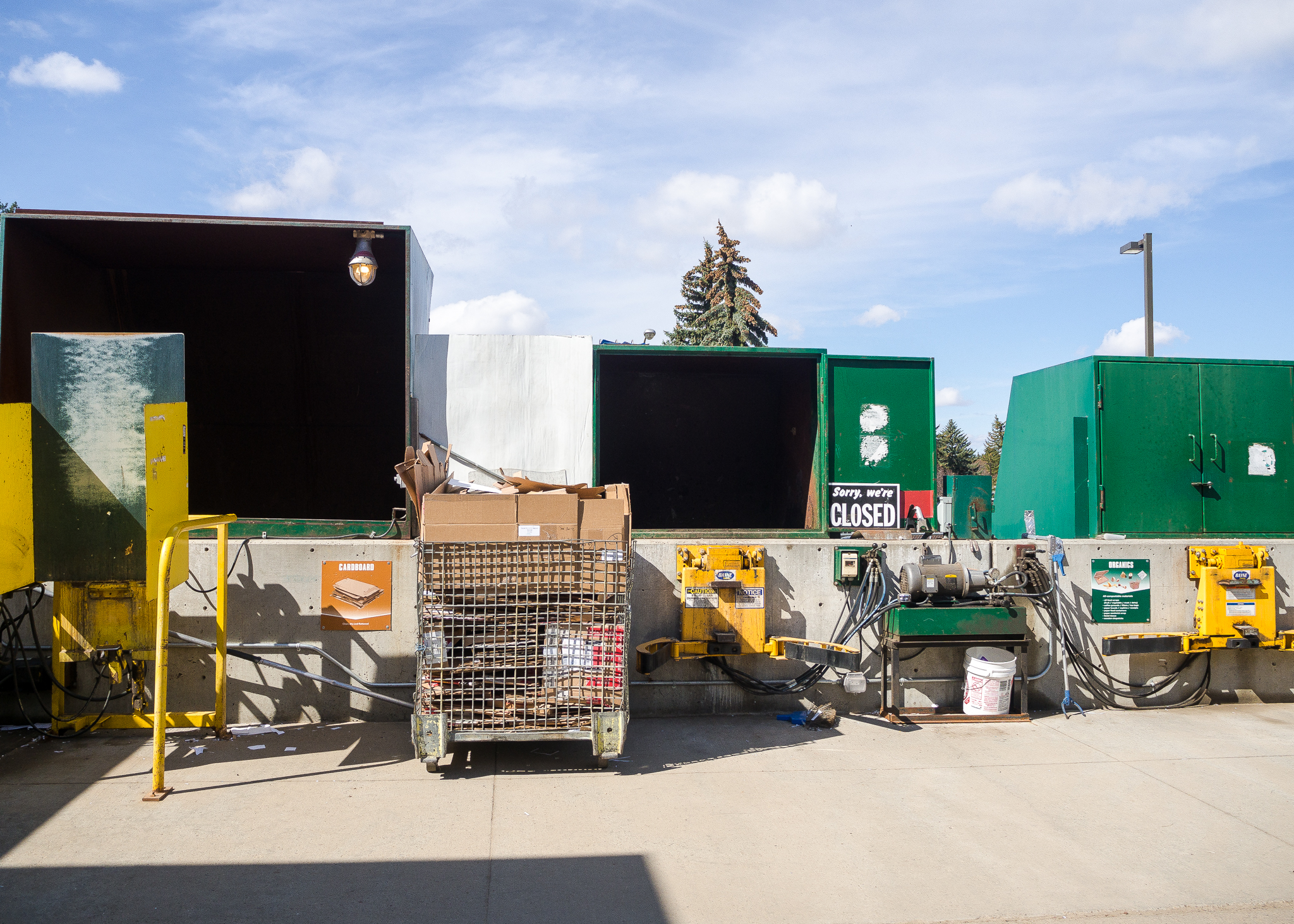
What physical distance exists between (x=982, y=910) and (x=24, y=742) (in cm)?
605

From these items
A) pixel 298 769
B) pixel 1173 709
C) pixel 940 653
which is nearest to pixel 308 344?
pixel 298 769

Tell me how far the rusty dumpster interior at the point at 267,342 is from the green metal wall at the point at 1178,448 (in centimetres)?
638

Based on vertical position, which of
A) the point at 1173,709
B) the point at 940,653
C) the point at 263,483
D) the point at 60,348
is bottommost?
the point at 1173,709

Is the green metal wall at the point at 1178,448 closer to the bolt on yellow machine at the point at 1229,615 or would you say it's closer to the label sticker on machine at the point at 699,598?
the bolt on yellow machine at the point at 1229,615

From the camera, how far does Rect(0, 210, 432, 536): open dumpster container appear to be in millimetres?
7000

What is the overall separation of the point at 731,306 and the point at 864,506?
3162cm

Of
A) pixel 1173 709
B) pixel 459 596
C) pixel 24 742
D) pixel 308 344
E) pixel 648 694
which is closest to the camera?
pixel 459 596

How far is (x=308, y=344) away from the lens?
29.9ft

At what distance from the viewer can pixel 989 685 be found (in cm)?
655

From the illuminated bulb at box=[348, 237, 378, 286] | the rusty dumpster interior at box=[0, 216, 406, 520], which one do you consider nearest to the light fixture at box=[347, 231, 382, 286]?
the illuminated bulb at box=[348, 237, 378, 286]

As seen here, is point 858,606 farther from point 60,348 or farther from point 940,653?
point 60,348

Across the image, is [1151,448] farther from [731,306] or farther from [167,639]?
[731,306]

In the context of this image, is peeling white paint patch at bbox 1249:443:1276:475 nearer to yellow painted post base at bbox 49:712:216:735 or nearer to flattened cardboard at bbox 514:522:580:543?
flattened cardboard at bbox 514:522:580:543

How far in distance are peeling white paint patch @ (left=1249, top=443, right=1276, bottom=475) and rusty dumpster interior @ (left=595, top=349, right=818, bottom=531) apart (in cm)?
416
